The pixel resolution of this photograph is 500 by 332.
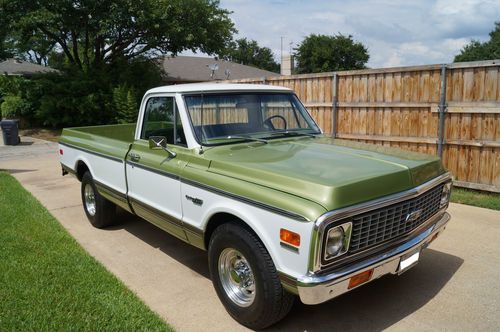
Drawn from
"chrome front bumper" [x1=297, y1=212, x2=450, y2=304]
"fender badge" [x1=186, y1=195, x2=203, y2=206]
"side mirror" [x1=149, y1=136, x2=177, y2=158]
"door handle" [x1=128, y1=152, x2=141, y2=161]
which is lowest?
"chrome front bumper" [x1=297, y1=212, x2=450, y2=304]

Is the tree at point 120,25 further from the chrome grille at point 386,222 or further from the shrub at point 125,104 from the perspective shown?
the chrome grille at point 386,222

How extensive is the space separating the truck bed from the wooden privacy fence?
178 inches

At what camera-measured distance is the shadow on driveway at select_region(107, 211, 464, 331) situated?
352cm

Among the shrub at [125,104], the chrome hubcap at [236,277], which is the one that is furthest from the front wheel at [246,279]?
the shrub at [125,104]

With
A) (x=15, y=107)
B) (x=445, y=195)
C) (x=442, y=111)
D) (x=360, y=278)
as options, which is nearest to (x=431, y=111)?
(x=442, y=111)

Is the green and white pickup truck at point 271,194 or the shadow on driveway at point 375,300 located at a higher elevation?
the green and white pickup truck at point 271,194

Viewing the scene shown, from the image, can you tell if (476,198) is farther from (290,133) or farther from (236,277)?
(236,277)

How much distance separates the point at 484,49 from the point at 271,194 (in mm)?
64474

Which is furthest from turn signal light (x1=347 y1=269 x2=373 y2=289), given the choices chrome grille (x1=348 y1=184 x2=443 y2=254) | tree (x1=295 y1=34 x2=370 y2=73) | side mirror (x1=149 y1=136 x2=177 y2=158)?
tree (x1=295 y1=34 x2=370 y2=73)

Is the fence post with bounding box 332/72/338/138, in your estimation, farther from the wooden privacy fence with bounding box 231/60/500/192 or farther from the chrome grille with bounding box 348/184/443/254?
the chrome grille with bounding box 348/184/443/254

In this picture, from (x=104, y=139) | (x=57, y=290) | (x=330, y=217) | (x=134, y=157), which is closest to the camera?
(x=330, y=217)

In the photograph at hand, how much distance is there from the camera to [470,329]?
134 inches

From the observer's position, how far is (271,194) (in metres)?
3.08

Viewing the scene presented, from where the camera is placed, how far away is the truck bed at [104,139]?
207 inches
